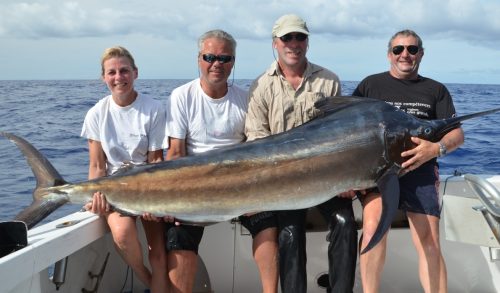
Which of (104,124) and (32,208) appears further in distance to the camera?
(104,124)

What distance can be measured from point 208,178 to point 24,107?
17.3 m

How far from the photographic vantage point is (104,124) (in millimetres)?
3410

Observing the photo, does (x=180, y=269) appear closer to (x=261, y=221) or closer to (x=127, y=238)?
(x=127, y=238)

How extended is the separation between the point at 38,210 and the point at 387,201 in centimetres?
197

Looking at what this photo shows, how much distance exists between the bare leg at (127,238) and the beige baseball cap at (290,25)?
1512mm

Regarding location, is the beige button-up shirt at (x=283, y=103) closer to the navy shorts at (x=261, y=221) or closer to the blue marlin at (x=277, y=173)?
the blue marlin at (x=277, y=173)

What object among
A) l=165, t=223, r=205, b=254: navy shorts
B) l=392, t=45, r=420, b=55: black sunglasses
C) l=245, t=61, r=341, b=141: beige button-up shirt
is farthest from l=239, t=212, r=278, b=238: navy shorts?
l=392, t=45, r=420, b=55: black sunglasses

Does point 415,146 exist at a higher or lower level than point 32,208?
higher

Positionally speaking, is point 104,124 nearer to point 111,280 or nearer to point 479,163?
point 111,280

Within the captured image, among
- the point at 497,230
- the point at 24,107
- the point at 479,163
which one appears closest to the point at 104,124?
the point at 497,230

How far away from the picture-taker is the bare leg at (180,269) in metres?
3.06

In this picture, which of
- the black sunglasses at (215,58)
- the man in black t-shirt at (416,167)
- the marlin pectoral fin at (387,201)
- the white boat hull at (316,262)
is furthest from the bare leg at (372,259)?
the black sunglasses at (215,58)

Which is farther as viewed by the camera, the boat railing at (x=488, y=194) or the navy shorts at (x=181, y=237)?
the navy shorts at (x=181, y=237)

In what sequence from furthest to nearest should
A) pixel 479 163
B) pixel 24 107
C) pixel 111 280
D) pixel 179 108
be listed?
1. pixel 24 107
2. pixel 479 163
3. pixel 111 280
4. pixel 179 108
